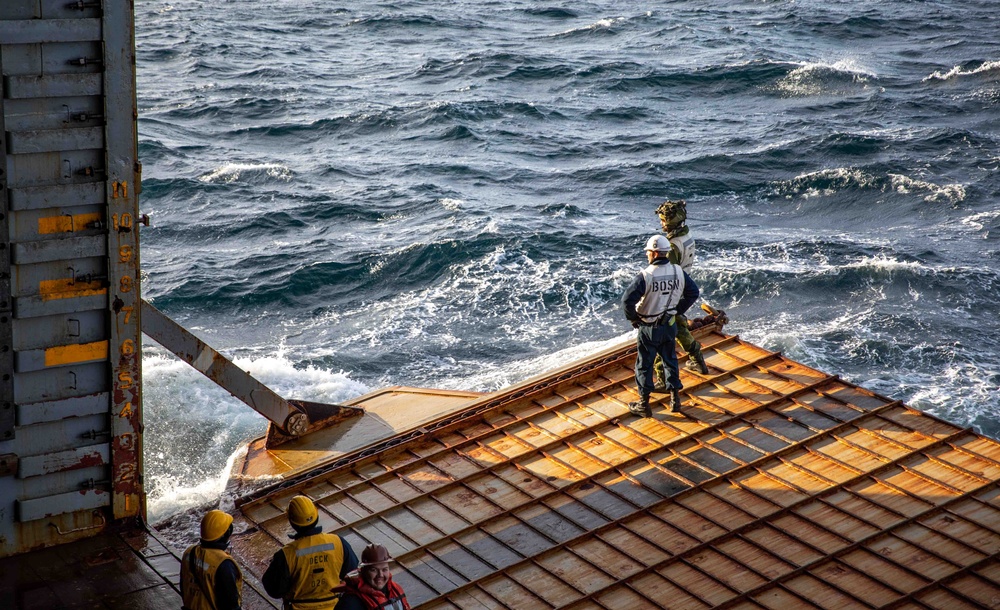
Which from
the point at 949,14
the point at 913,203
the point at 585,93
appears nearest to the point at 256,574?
the point at 913,203

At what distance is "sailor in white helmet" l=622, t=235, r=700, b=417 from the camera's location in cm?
1183

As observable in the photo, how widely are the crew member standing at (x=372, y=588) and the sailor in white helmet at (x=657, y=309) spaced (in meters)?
5.63

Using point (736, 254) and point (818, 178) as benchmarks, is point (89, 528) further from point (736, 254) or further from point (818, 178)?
point (818, 178)

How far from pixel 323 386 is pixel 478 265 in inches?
246

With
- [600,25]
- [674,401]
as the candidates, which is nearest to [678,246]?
[674,401]

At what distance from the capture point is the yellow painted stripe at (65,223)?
884cm

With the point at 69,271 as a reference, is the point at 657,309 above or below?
below

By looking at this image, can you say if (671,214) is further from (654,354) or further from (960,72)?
(960,72)

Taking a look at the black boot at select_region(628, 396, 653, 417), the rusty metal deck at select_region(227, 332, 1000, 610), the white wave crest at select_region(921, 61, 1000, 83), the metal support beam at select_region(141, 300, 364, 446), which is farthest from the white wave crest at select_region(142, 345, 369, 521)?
the white wave crest at select_region(921, 61, 1000, 83)

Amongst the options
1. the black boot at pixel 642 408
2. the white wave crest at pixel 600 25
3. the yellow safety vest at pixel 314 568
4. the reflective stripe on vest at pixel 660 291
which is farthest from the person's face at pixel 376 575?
the white wave crest at pixel 600 25

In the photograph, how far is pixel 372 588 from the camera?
22.5 feet

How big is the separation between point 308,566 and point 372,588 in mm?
689

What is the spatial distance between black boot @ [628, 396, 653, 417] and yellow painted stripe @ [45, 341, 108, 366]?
19.9 ft

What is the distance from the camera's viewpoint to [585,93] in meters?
38.6
